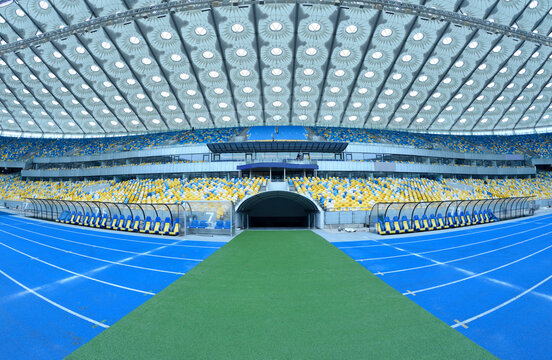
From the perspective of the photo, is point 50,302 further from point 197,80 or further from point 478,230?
point 197,80

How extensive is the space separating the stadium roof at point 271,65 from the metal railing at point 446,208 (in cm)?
1129

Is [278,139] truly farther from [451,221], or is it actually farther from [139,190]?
[451,221]

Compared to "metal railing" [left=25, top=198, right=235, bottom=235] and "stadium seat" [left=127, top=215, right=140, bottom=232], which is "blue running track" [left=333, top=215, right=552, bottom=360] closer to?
"metal railing" [left=25, top=198, right=235, bottom=235]

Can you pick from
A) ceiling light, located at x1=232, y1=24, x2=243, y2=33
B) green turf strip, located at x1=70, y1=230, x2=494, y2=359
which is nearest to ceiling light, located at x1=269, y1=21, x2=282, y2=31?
ceiling light, located at x1=232, y1=24, x2=243, y2=33

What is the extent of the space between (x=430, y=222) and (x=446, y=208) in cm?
202

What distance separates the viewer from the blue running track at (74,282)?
4.20 m

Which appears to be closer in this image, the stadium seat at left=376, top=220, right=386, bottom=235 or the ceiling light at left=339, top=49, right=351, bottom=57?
the stadium seat at left=376, top=220, right=386, bottom=235

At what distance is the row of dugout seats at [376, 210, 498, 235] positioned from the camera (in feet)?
47.4

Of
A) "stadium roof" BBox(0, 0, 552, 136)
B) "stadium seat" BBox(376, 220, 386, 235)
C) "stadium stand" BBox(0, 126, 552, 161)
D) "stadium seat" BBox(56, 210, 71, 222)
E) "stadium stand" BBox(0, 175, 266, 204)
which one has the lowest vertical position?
"stadium seat" BBox(376, 220, 386, 235)

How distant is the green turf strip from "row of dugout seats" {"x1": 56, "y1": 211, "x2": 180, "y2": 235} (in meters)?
7.66

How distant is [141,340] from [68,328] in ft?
5.48

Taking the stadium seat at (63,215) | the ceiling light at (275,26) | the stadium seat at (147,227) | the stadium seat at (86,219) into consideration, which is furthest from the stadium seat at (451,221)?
the stadium seat at (63,215)

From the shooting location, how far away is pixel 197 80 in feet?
95.9

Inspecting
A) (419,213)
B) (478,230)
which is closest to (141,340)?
(419,213)
